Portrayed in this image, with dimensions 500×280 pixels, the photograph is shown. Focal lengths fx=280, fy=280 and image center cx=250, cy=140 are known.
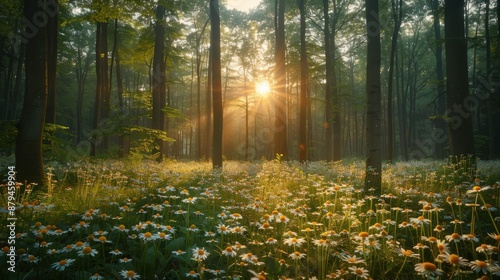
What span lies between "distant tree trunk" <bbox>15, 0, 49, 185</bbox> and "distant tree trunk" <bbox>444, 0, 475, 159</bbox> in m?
12.0

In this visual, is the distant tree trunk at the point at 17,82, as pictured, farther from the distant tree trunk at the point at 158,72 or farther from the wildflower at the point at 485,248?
the wildflower at the point at 485,248

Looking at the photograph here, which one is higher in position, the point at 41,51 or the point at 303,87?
the point at 303,87

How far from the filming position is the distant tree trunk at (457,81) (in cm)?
975

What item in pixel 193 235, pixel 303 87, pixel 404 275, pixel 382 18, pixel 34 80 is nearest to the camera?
pixel 404 275

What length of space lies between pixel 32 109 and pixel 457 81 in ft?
41.8

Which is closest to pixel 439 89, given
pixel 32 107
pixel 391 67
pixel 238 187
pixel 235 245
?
pixel 391 67

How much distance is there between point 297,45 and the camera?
1869cm

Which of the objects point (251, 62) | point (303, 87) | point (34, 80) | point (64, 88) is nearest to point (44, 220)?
point (34, 80)

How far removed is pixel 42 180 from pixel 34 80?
2230 millimetres

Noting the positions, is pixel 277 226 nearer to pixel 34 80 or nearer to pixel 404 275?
pixel 404 275

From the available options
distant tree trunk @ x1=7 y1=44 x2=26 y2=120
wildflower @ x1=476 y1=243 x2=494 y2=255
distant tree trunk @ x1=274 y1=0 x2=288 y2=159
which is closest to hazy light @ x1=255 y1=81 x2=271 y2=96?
distant tree trunk @ x1=274 y1=0 x2=288 y2=159

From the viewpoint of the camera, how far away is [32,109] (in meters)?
6.19

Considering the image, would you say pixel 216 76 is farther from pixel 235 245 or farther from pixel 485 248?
pixel 485 248

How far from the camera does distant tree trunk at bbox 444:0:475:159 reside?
9750 millimetres
